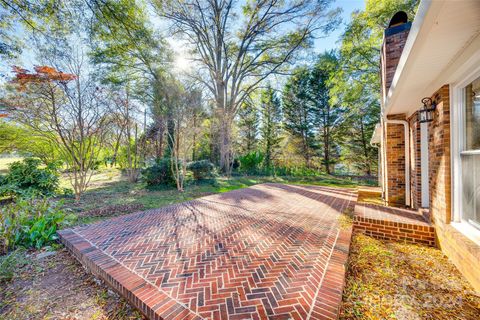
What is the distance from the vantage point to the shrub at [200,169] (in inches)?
461

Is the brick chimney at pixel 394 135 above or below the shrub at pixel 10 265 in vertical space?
above

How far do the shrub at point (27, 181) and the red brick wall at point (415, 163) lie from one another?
11353 mm

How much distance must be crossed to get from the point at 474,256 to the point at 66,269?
552 centimetres

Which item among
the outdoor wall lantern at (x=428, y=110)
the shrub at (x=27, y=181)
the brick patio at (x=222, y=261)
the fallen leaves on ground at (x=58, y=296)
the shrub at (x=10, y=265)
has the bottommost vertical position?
the fallen leaves on ground at (x=58, y=296)

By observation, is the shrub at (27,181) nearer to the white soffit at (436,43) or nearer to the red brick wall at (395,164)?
the white soffit at (436,43)

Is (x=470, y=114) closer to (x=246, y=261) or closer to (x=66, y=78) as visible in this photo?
(x=246, y=261)

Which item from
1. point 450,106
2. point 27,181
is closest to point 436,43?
point 450,106

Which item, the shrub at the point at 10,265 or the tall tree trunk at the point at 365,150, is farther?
the tall tree trunk at the point at 365,150

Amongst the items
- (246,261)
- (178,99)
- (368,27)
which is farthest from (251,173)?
(246,261)

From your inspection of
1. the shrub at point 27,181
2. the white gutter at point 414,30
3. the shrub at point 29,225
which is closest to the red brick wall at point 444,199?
the white gutter at point 414,30

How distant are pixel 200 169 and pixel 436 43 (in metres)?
Result: 10.9

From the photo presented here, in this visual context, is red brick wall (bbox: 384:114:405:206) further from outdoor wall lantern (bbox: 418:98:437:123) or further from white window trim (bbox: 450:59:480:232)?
white window trim (bbox: 450:59:480:232)

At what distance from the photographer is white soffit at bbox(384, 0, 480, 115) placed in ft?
5.11

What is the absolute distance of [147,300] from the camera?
2.06 metres
